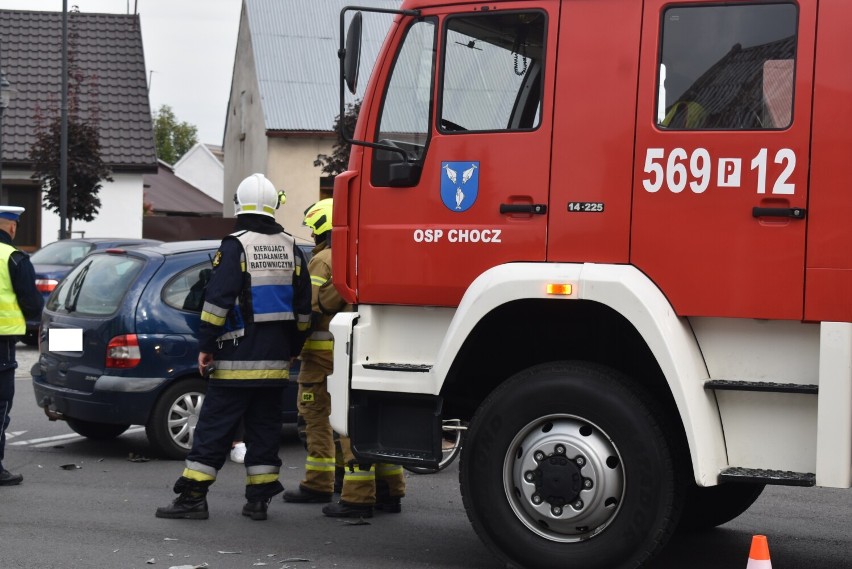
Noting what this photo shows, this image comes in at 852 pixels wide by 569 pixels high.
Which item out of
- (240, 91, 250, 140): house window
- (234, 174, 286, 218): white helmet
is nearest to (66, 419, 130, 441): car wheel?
(234, 174, 286, 218): white helmet

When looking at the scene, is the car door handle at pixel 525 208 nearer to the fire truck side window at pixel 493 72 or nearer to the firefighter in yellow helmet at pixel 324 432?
the fire truck side window at pixel 493 72

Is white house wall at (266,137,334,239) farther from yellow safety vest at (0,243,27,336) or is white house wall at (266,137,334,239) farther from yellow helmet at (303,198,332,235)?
yellow helmet at (303,198,332,235)

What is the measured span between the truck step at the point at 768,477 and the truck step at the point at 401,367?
151cm

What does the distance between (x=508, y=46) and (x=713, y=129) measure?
1.09m

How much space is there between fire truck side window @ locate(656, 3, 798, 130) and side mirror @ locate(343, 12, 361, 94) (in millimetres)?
1383

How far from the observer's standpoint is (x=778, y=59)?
221 inches

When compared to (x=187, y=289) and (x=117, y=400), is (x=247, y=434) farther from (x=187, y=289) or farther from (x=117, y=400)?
(x=187, y=289)

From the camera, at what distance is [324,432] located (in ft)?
26.3

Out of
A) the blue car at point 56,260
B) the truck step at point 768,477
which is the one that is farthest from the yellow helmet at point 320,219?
the blue car at point 56,260

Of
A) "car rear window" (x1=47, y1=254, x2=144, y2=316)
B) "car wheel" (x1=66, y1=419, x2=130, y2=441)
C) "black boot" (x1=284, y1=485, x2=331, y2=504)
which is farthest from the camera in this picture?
"car wheel" (x1=66, y1=419, x2=130, y2=441)

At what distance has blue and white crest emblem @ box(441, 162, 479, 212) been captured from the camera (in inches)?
243

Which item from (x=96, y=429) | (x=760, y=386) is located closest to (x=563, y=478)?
(x=760, y=386)

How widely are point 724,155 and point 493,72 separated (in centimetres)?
120

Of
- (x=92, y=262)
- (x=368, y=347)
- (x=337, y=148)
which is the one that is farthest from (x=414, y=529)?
(x=337, y=148)
